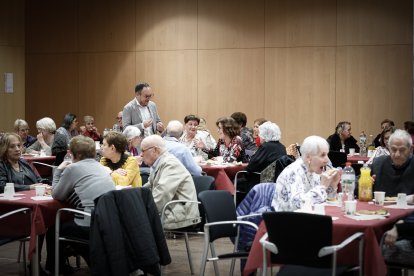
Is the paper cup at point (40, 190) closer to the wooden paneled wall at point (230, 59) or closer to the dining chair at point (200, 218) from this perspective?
the dining chair at point (200, 218)

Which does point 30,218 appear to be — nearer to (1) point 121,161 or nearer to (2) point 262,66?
(1) point 121,161

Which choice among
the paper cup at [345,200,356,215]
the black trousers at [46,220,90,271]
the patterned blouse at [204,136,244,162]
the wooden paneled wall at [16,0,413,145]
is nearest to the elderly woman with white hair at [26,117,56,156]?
the patterned blouse at [204,136,244,162]

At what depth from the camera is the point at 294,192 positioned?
4.87 m

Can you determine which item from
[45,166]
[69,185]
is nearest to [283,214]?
[69,185]

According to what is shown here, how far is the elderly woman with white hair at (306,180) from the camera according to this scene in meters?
4.86

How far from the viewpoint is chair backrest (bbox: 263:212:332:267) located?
12.8 ft

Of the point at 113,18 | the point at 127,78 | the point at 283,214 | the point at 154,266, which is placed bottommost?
the point at 154,266

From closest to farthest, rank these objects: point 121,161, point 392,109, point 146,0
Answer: point 121,161
point 392,109
point 146,0

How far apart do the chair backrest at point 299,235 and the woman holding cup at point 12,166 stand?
114 inches

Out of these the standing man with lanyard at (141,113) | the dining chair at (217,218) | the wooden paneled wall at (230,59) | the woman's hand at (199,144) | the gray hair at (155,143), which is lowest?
the dining chair at (217,218)

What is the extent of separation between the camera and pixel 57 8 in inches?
583

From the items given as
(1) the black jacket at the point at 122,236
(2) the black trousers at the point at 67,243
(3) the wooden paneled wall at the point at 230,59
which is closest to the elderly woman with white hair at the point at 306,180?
(1) the black jacket at the point at 122,236

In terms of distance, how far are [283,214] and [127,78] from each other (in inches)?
416

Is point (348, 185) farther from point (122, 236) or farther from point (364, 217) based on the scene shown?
point (122, 236)
